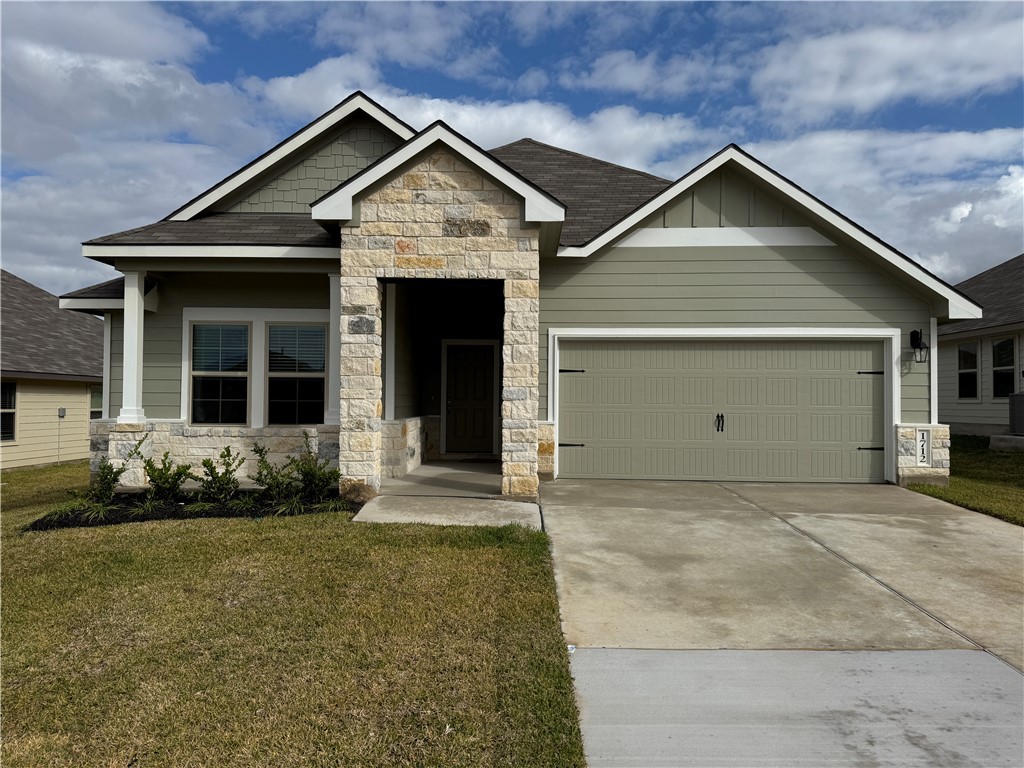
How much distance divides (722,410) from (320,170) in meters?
7.56

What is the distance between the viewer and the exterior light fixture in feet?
30.2

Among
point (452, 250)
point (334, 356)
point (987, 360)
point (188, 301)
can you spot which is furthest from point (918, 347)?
point (188, 301)

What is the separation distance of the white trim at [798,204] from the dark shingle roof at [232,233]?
12.3 feet

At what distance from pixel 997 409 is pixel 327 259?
16.4 m

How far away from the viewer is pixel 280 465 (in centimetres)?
910

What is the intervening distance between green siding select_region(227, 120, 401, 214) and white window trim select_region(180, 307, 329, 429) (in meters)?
2.03

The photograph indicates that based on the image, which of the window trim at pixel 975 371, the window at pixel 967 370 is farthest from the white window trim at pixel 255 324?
the window at pixel 967 370

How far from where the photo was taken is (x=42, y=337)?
54.4 ft

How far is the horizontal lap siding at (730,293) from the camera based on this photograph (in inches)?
370

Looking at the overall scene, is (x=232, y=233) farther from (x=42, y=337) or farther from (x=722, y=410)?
(x=42, y=337)

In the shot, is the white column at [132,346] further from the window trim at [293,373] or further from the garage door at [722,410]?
the garage door at [722,410]

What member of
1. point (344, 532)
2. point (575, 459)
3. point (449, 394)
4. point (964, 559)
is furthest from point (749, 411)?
point (344, 532)

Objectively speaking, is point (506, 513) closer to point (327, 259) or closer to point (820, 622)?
point (820, 622)

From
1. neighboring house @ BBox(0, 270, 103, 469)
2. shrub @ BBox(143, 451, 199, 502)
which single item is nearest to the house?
shrub @ BBox(143, 451, 199, 502)
